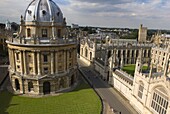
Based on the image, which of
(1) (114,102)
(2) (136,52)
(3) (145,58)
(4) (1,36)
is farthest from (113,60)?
(4) (1,36)

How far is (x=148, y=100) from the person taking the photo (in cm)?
2789

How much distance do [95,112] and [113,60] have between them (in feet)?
60.3

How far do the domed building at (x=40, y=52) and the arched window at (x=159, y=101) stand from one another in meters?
21.4

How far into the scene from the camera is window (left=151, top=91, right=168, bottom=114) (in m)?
24.2

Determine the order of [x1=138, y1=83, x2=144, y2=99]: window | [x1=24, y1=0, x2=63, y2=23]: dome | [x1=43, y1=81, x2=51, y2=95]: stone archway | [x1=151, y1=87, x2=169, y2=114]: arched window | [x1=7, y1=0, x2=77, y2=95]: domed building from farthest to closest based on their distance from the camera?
[x1=43, y1=81, x2=51, y2=95]: stone archway < [x1=24, y1=0, x2=63, y2=23]: dome < [x1=7, y1=0, x2=77, y2=95]: domed building < [x1=138, y1=83, x2=144, y2=99]: window < [x1=151, y1=87, x2=169, y2=114]: arched window

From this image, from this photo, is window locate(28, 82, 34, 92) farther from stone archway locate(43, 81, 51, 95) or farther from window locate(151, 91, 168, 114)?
window locate(151, 91, 168, 114)

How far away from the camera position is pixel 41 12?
120 ft

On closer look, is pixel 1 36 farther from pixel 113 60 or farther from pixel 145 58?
pixel 145 58

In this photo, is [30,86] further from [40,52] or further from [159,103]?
[159,103]

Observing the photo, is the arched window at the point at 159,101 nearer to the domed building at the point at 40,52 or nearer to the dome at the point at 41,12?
the domed building at the point at 40,52

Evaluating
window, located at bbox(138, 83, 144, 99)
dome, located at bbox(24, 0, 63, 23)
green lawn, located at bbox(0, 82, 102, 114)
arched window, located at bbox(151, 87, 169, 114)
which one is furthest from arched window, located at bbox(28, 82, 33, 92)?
arched window, located at bbox(151, 87, 169, 114)

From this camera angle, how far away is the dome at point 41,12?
119 ft

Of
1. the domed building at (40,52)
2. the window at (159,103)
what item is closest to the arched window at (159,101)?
the window at (159,103)

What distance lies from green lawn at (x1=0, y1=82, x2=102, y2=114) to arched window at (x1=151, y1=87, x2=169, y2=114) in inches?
408
